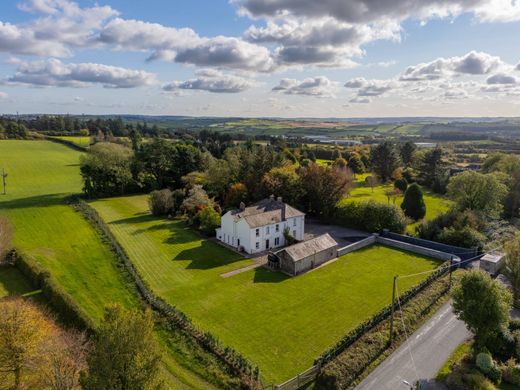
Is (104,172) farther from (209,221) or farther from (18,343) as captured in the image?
(18,343)

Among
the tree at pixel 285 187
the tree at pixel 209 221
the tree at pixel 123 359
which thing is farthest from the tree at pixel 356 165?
the tree at pixel 123 359

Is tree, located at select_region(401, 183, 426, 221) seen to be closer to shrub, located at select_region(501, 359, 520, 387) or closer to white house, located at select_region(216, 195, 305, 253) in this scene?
white house, located at select_region(216, 195, 305, 253)

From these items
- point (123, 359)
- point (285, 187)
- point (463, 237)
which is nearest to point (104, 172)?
point (285, 187)

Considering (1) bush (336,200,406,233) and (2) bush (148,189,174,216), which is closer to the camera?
(1) bush (336,200,406,233)

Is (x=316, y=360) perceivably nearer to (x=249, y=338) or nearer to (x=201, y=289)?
(x=249, y=338)

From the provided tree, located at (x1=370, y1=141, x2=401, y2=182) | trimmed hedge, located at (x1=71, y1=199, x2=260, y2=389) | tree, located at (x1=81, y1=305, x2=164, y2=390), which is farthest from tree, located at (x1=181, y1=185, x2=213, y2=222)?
tree, located at (x1=370, y1=141, x2=401, y2=182)

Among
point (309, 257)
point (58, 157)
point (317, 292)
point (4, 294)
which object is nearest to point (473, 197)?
point (309, 257)
